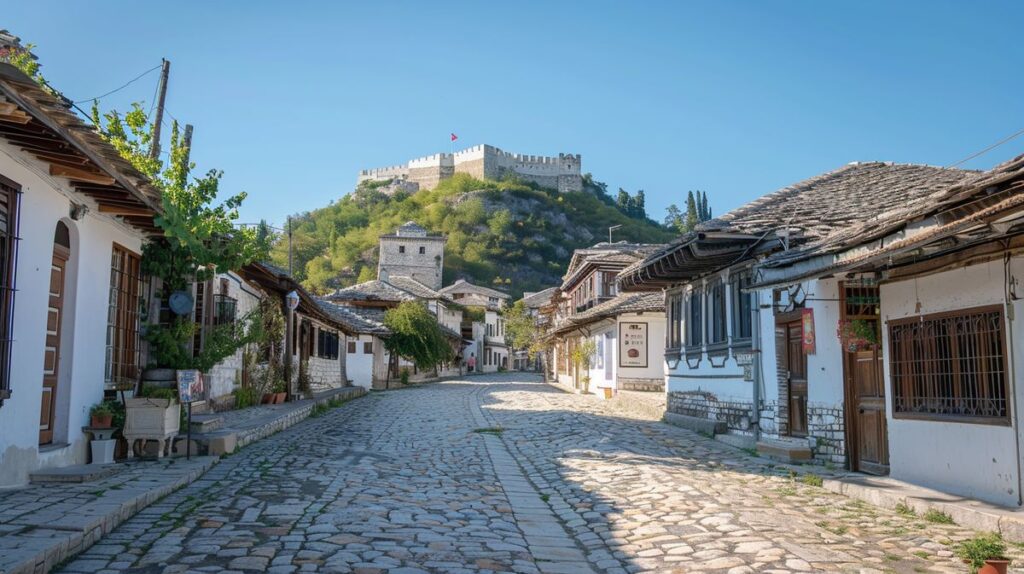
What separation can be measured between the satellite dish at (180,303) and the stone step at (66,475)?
10.5 feet

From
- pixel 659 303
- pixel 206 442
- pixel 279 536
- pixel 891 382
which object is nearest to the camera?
pixel 279 536

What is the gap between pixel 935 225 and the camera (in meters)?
6.46

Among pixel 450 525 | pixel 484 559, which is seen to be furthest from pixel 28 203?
pixel 484 559

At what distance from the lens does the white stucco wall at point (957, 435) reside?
22.7 ft

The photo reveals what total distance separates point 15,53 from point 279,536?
8.06 m

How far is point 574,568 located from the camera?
556cm

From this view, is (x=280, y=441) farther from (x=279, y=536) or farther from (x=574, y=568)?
(x=574, y=568)

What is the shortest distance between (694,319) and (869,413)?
21.9ft

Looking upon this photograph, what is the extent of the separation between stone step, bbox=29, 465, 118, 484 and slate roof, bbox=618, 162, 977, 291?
8351 mm

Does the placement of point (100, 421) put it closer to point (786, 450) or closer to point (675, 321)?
point (786, 450)

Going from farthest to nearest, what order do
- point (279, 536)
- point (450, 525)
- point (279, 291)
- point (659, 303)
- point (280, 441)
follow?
point (659, 303) < point (279, 291) < point (280, 441) < point (450, 525) < point (279, 536)

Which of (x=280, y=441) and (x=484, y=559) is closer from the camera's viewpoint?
(x=484, y=559)

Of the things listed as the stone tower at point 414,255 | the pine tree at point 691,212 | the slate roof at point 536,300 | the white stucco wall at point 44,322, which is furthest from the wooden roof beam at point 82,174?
the pine tree at point 691,212

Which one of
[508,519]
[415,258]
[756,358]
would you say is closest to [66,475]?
[508,519]
